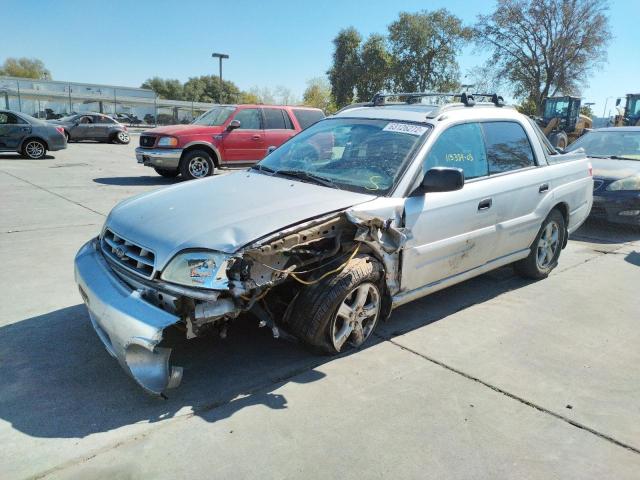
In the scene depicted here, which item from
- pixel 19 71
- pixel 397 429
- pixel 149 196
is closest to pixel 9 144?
pixel 149 196

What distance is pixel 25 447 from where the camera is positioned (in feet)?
8.24

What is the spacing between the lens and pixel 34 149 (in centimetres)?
1583

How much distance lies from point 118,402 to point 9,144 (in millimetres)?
15423

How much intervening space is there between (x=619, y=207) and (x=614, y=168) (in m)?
0.84

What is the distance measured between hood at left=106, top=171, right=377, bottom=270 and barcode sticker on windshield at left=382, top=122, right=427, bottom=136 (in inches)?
32.6

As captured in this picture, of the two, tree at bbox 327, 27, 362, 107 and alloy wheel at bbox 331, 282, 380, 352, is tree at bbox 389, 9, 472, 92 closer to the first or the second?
tree at bbox 327, 27, 362, 107

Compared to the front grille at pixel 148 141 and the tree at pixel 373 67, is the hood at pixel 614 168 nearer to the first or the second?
the front grille at pixel 148 141

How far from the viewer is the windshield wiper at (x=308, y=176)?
3758mm

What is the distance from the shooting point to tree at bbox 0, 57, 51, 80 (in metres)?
78.8

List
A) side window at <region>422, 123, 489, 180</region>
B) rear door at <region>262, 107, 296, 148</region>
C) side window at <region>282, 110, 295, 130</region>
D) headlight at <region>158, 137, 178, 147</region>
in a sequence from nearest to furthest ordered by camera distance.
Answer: side window at <region>422, 123, 489, 180</region>, headlight at <region>158, 137, 178, 147</region>, rear door at <region>262, 107, 296, 148</region>, side window at <region>282, 110, 295, 130</region>

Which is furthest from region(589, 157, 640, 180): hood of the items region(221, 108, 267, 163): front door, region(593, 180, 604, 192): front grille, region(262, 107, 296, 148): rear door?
region(221, 108, 267, 163): front door

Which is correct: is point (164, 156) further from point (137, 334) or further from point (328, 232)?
point (137, 334)

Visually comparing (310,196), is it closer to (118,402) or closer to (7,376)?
(118,402)

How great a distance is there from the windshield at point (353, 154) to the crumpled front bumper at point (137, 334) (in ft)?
5.44
